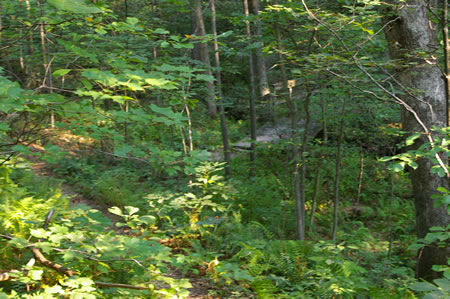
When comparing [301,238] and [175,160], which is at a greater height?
[175,160]

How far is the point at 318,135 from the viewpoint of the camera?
479 inches

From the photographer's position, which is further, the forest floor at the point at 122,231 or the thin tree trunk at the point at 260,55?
the thin tree trunk at the point at 260,55

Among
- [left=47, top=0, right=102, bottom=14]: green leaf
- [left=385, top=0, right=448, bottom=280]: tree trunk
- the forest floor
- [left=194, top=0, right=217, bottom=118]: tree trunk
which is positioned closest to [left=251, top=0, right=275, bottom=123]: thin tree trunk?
[left=194, top=0, right=217, bottom=118]: tree trunk

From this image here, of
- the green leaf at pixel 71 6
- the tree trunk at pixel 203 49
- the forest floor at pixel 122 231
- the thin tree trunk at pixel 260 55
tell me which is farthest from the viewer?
the tree trunk at pixel 203 49

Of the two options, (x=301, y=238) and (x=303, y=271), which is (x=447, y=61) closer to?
(x=303, y=271)

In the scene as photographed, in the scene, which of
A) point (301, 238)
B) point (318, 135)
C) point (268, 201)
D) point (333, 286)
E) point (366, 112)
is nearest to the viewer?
point (333, 286)

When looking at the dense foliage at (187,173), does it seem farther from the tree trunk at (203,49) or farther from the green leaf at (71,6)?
the tree trunk at (203,49)

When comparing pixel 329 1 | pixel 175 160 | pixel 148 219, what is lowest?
pixel 148 219

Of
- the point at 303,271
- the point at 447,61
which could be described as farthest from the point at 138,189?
the point at 447,61

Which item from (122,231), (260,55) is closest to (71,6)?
(122,231)

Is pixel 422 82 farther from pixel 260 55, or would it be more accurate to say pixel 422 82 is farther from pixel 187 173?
pixel 260 55

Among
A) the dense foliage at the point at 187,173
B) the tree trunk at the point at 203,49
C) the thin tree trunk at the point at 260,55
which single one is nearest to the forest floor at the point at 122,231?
the dense foliage at the point at 187,173

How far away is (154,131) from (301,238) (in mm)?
7159

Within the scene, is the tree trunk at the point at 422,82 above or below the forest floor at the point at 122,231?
above
